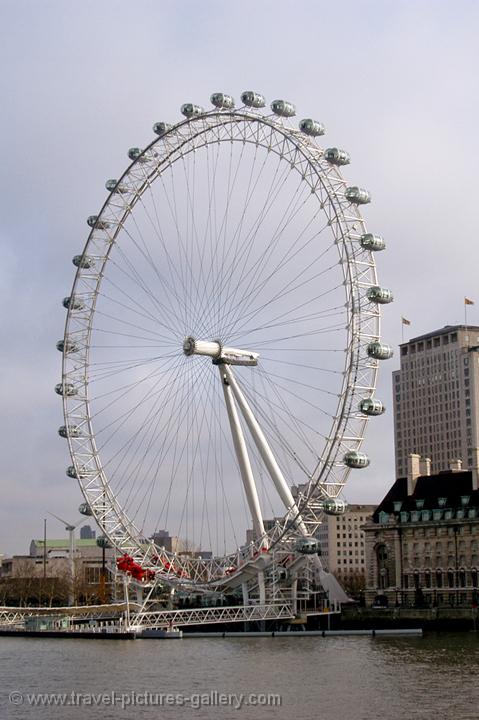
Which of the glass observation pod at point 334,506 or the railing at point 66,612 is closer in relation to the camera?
the glass observation pod at point 334,506

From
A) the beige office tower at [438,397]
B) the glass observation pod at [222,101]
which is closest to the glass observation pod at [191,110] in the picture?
the glass observation pod at [222,101]

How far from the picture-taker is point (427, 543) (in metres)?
92.8

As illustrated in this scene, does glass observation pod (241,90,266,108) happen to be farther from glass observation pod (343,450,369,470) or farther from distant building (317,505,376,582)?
distant building (317,505,376,582)

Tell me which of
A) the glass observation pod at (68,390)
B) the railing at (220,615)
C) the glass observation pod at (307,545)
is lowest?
the railing at (220,615)

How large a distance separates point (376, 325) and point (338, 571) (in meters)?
127

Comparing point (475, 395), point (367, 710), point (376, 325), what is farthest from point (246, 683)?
point (475, 395)

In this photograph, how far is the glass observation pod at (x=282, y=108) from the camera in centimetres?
7325

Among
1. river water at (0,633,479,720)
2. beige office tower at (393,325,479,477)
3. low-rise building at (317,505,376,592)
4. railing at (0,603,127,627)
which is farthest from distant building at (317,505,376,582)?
river water at (0,633,479,720)

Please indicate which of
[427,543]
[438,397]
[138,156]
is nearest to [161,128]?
[138,156]

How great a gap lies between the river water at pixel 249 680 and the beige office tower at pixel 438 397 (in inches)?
4111

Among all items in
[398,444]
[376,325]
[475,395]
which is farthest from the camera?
[398,444]

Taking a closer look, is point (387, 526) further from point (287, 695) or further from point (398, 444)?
point (398, 444)

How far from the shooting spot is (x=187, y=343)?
75.5 meters

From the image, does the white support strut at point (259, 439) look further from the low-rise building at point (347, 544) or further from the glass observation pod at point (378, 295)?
the low-rise building at point (347, 544)
